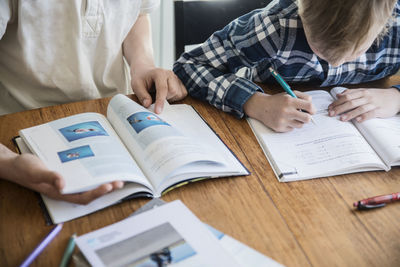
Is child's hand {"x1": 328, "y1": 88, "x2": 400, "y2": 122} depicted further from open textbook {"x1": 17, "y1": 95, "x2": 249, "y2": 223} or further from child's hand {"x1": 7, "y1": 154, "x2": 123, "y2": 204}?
child's hand {"x1": 7, "y1": 154, "x2": 123, "y2": 204}

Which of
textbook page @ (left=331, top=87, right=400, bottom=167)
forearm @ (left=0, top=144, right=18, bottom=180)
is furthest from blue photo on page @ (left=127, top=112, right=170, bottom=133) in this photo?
textbook page @ (left=331, top=87, right=400, bottom=167)

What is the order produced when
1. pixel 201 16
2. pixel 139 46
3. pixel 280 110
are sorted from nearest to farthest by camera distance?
pixel 280 110, pixel 139 46, pixel 201 16

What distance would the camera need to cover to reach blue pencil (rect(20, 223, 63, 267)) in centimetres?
61

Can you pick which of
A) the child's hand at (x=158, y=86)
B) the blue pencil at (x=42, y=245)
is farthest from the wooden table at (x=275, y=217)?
the child's hand at (x=158, y=86)

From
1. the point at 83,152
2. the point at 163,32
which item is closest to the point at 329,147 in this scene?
the point at 83,152

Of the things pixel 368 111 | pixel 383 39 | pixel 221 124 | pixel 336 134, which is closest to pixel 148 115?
pixel 221 124

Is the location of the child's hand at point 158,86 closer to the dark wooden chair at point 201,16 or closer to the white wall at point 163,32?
the dark wooden chair at point 201,16

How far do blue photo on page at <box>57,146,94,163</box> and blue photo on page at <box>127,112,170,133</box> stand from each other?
11cm

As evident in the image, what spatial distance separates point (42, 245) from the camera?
63cm

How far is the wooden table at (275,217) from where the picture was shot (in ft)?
2.18

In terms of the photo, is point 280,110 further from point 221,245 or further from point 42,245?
point 42,245

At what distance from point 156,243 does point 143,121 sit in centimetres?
30

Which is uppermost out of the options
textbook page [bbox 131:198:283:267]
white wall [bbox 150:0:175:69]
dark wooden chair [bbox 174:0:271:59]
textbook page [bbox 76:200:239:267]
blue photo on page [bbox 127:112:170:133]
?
dark wooden chair [bbox 174:0:271:59]

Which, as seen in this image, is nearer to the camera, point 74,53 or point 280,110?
point 280,110
